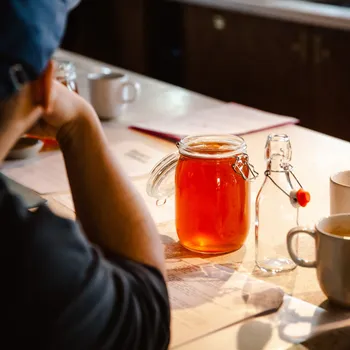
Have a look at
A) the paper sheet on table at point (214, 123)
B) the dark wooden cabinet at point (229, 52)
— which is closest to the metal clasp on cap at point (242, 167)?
the paper sheet on table at point (214, 123)

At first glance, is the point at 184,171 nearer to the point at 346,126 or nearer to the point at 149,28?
the point at 346,126

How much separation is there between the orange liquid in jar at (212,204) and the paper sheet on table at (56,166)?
32cm

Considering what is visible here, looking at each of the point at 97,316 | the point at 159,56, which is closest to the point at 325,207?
the point at 97,316

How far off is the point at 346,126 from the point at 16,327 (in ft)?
7.97

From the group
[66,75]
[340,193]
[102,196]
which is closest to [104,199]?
[102,196]

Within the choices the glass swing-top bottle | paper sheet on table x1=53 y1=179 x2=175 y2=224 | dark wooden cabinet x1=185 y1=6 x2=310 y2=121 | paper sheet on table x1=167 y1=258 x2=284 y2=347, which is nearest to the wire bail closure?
the glass swing-top bottle

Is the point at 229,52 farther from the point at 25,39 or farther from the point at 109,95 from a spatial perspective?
the point at 25,39

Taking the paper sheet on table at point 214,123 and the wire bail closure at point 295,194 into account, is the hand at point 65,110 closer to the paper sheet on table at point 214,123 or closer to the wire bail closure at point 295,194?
the wire bail closure at point 295,194

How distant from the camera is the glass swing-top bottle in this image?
109 cm

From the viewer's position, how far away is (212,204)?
1.11 m

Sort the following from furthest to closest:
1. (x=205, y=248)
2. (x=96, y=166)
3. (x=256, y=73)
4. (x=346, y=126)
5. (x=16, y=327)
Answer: (x=256, y=73), (x=346, y=126), (x=205, y=248), (x=96, y=166), (x=16, y=327)

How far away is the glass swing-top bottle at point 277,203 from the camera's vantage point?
1094mm

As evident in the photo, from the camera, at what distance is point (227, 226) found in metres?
1.12

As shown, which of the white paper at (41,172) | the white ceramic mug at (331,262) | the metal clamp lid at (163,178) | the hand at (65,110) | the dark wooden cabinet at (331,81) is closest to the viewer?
the white ceramic mug at (331,262)
